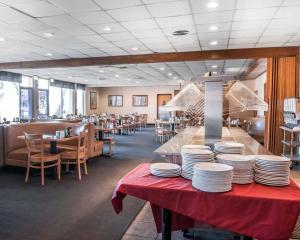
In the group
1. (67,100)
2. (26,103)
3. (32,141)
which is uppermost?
(67,100)

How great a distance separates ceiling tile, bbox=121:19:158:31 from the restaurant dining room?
2 cm

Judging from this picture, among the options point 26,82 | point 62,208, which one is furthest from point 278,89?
point 26,82

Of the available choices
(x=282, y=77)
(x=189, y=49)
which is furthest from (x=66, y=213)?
(x=282, y=77)

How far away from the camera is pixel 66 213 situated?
3.28m

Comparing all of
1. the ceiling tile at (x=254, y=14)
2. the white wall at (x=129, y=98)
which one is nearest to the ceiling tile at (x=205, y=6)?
the ceiling tile at (x=254, y=14)

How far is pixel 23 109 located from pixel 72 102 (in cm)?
405

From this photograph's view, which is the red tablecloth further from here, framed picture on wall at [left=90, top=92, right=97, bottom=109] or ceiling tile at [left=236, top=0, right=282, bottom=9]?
framed picture on wall at [left=90, top=92, right=97, bottom=109]

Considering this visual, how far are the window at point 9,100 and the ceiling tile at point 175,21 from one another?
829 centimetres

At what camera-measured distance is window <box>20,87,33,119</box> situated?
11156mm

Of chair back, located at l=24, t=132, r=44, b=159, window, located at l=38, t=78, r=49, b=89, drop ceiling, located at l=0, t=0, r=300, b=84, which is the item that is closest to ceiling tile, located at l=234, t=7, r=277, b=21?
drop ceiling, located at l=0, t=0, r=300, b=84

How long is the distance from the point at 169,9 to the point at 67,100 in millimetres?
12063

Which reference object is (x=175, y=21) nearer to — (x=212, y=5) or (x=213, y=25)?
(x=213, y=25)

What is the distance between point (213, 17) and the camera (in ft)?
13.8

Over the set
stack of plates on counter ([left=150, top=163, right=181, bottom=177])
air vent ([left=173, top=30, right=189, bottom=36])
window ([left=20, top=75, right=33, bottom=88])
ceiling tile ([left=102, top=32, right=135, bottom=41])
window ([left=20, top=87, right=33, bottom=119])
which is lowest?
stack of plates on counter ([left=150, top=163, right=181, bottom=177])
